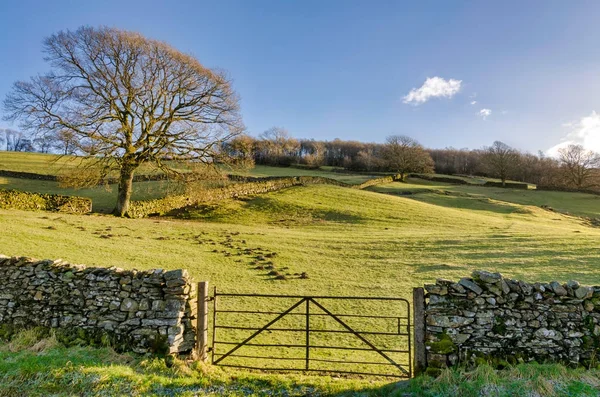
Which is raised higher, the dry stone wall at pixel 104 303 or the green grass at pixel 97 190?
the green grass at pixel 97 190

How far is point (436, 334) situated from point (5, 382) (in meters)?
7.54

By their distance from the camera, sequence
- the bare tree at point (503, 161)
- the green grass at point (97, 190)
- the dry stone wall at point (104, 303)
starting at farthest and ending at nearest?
the bare tree at point (503, 161) < the green grass at point (97, 190) < the dry stone wall at point (104, 303)

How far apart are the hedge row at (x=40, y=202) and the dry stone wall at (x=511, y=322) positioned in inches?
1076

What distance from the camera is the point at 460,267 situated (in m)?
16.9

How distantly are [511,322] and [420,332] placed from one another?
5.53 feet

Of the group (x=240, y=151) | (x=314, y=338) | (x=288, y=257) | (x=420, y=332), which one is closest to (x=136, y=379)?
(x=314, y=338)

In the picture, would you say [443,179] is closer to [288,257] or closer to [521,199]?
[521,199]

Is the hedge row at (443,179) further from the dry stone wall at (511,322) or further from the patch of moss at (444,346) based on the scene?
the patch of moss at (444,346)

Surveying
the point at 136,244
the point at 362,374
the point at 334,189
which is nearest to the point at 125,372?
the point at 362,374

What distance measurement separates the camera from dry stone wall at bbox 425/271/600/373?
22.4 ft

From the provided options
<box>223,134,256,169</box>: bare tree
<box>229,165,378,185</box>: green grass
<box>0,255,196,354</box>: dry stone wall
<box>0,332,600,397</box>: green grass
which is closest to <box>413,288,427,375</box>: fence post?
<box>0,332,600,397</box>: green grass

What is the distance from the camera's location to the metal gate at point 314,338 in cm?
776

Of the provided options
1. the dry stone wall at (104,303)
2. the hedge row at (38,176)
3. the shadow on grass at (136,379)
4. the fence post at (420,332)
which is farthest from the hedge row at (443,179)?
the dry stone wall at (104,303)

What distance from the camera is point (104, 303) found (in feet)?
25.2
